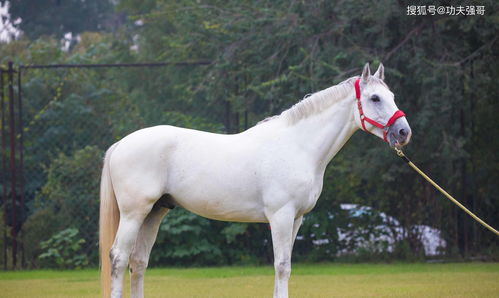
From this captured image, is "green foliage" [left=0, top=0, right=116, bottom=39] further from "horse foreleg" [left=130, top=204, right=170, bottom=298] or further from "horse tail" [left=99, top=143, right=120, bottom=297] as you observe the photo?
"horse foreleg" [left=130, top=204, right=170, bottom=298]

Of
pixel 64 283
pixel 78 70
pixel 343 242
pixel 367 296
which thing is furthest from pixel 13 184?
pixel 367 296

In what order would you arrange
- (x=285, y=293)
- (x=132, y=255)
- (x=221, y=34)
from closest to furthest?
(x=285, y=293) → (x=132, y=255) → (x=221, y=34)

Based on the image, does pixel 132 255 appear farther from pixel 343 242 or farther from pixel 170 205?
pixel 343 242

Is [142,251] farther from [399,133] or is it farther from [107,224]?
[399,133]

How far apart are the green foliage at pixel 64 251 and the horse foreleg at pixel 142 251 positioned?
15.5ft

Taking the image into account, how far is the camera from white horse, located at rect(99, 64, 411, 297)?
19.0 ft

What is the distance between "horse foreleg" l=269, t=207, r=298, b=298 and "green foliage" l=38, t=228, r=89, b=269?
5.73 m

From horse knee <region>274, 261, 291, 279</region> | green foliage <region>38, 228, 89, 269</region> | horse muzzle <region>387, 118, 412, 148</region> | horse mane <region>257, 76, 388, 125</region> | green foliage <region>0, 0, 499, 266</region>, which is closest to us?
horse knee <region>274, 261, 291, 279</region>

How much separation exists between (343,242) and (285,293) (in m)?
5.93

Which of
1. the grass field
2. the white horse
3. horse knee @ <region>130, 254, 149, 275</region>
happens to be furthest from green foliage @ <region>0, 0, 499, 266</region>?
horse knee @ <region>130, 254, 149, 275</region>

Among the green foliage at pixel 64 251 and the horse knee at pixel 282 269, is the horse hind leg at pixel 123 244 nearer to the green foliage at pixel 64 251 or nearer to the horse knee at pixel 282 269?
the horse knee at pixel 282 269

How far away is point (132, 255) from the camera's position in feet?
19.9

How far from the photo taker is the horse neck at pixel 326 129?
5.99 meters

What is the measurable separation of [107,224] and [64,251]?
16.6ft
